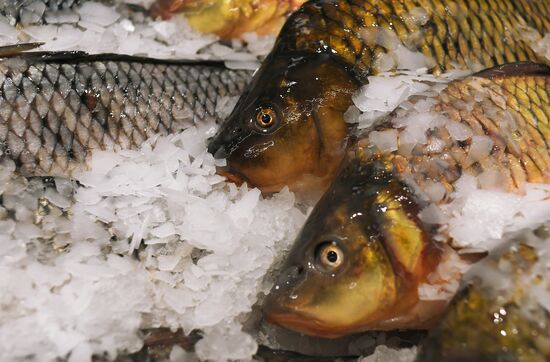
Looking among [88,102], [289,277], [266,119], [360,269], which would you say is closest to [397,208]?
[360,269]

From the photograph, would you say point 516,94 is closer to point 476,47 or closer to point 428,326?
point 476,47

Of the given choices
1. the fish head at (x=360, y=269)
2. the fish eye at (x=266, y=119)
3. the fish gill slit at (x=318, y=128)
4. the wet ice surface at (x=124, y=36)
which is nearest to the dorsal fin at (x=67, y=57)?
the wet ice surface at (x=124, y=36)

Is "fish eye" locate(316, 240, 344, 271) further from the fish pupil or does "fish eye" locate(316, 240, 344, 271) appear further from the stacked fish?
the fish pupil

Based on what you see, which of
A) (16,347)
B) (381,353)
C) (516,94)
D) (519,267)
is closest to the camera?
(519,267)

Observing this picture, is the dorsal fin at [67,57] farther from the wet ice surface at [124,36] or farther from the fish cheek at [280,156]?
the fish cheek at [280,156]

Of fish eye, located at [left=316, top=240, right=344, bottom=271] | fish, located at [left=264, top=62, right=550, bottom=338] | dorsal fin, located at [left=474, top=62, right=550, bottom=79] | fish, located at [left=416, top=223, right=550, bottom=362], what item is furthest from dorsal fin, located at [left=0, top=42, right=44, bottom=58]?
fish, located at [left=416, top=223, right=550, bottom=362]

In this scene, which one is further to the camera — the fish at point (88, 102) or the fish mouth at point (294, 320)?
the fish at point (88, 102)

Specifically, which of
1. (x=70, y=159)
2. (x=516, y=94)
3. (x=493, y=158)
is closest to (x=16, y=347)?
(x=70, y=159)
